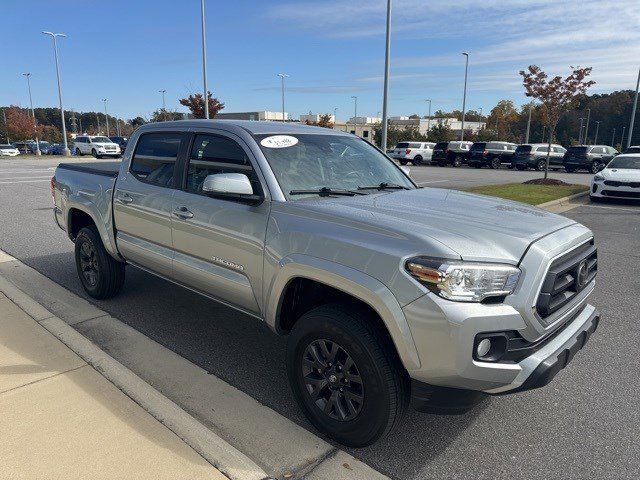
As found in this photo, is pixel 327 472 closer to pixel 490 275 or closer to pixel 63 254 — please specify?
pixel 490 275

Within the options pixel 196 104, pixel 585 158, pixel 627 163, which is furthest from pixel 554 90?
pixel 196 104

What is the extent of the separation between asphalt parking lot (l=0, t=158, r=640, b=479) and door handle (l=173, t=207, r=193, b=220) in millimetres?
1125

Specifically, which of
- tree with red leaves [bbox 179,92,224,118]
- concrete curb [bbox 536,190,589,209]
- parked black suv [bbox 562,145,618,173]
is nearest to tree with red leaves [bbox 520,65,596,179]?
concrete curb [bbox 536,190,589,209]

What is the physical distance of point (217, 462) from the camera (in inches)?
102

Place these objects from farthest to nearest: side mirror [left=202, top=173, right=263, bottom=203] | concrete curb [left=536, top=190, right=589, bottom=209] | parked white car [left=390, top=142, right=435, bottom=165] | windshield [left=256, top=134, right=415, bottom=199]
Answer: parked white car [left=390, top=142, right=435, bottom=165] < concrete curb [left=536, top=190, right=589, bottom=209] < windshield [left=256, top=134, right=415, bottom=199] < side mirror [left=202, top=173, right=263, bottom=203]

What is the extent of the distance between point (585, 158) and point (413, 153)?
1123 cm

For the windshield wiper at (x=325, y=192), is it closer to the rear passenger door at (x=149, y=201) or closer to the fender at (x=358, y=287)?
the fender at (x=358, y=287)

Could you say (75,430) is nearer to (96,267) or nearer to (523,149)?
(96,267)

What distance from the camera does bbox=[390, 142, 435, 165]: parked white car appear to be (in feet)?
115

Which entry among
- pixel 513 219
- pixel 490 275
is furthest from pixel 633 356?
pixel 490 275

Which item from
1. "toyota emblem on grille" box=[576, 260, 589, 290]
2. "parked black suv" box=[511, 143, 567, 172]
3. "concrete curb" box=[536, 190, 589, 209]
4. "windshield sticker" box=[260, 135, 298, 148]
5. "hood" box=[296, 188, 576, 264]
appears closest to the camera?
"hood" box=[296, 188, 576, 264]

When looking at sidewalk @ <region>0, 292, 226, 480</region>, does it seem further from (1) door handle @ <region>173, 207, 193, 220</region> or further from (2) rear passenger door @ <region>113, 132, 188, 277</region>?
(1) door handle @ <region>173, 207, 193, 220</region>

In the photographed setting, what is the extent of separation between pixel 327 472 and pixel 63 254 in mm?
5840

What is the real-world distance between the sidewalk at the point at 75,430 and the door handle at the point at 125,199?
1417mm
